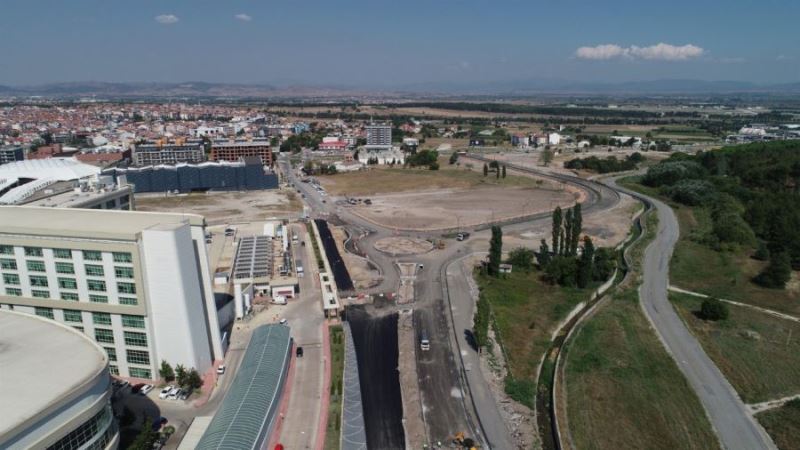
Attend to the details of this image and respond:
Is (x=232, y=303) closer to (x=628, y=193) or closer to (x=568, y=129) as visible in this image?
(x=628, y=193)

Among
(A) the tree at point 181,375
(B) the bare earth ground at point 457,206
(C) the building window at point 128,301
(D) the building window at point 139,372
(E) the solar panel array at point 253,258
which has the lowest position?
(B) the bare earth ground at point 457,206

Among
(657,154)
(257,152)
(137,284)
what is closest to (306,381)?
(137,284)

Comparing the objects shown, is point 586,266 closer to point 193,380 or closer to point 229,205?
point 193,380

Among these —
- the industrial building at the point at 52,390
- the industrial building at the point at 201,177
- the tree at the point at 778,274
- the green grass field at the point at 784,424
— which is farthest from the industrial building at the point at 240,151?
the green grass field at the point at 784,424

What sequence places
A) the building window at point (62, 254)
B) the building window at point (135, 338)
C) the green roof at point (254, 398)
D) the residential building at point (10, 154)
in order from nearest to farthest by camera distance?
the green roof at point (254, 398), the building window at point (62, 254), the building window at point (135, 338), the residential building at point (10, 154)

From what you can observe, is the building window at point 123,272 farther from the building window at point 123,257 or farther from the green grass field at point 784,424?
the green grass field at point 784,424
